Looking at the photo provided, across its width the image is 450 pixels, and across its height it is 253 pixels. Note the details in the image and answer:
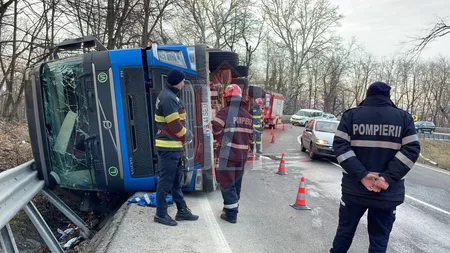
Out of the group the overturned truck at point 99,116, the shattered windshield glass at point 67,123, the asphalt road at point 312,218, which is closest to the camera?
the asphalt road at point 312,218

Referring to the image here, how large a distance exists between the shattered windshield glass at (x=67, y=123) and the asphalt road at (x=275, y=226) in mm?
1084

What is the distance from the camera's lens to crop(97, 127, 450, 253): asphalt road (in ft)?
11.6

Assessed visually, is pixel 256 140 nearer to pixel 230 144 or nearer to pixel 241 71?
pixel 241 71

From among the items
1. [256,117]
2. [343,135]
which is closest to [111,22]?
[256,117]

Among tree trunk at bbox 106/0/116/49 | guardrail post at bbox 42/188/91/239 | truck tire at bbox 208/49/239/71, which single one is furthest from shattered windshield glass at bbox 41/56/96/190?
tree trunk at bbox 106/0/116/49

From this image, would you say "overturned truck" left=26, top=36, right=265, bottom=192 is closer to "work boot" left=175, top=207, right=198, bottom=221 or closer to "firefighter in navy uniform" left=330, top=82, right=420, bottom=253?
"work boot" left=175, top=207, right=198, bottom=221

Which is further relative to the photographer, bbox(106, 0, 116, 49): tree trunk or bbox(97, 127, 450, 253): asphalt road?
bbox(106, 0, 116, 49): tree trunk

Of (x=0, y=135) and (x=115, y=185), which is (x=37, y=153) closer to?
(x=115, y=185)

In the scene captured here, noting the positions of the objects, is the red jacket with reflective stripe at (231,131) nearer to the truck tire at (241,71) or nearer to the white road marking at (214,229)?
the white road marking at (214,229)

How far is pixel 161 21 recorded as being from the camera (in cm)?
1744

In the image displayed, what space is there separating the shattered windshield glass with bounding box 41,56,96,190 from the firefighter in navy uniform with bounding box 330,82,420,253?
344 centimetres

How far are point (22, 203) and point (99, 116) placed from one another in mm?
1428

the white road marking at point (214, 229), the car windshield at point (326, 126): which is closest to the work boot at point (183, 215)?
the white road marking at point (214, 229)

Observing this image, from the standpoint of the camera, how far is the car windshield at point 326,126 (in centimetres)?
1095
